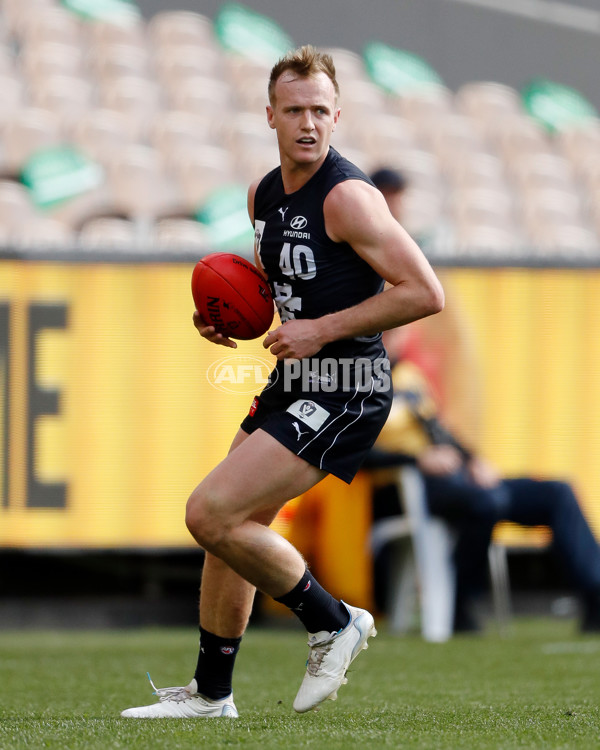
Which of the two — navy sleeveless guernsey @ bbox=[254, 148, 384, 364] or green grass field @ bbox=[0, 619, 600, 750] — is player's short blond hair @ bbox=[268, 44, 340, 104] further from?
green grass field @ bbox=[0, 619, 600, 750]

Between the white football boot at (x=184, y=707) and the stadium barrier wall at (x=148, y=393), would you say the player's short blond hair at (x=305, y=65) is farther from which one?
the stadium barrier wall at (x=148, y=393)

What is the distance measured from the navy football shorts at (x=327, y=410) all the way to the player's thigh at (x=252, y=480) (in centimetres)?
4

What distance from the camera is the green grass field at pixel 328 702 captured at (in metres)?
3.42

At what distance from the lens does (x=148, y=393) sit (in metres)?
7.86

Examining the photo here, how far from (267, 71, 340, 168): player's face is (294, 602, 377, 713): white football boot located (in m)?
1.44

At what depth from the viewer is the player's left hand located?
11.9 feet

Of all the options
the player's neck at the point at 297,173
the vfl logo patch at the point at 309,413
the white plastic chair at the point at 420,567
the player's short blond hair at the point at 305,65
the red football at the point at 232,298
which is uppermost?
the player's short blond hair at the point at 305,65

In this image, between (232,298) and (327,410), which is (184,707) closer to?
(327,410)

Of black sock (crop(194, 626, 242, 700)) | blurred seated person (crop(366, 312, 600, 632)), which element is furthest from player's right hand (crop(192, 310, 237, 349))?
blurred seated person (crop(366, 312, 600, 632))

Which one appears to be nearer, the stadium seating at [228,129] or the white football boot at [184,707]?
the white football boot at [184,707]

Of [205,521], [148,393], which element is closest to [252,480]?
[205,521]

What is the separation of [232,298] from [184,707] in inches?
51.4

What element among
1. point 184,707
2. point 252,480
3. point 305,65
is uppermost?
point 305,65

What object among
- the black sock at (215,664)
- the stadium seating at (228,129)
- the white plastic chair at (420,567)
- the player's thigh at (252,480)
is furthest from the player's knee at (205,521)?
the stadium seating at (228,129)
